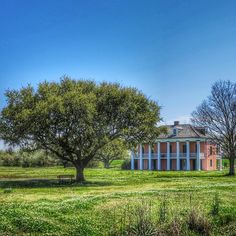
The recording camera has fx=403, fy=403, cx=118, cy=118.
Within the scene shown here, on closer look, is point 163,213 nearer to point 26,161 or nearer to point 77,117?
point 77,117

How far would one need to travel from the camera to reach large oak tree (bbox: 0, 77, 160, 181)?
42.6 metres

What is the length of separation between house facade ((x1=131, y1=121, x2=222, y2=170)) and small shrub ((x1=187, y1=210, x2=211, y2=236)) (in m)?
69.8

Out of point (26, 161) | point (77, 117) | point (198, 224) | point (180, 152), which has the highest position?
point (77, 117)

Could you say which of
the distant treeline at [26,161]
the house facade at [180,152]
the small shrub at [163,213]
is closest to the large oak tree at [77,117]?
the small shrub at [163,213]

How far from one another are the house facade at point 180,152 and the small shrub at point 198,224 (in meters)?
69.8

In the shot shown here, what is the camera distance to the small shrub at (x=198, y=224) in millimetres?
21219

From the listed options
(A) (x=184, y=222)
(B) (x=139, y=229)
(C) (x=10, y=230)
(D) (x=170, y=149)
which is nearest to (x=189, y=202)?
(A) (x=184, y=222)

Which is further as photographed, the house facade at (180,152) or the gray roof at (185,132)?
the gray roof at (185,132)

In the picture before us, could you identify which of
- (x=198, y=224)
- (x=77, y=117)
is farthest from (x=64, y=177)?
(x=198, y=224)

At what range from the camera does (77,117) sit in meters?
43.5

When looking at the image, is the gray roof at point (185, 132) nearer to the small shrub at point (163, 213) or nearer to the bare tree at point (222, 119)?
the bare tree at point (222, 119)

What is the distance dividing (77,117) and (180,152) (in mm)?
56624

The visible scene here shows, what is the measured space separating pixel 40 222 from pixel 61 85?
28280mm

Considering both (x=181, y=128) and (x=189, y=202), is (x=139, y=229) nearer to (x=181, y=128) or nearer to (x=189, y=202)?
(x=189, y=202)
